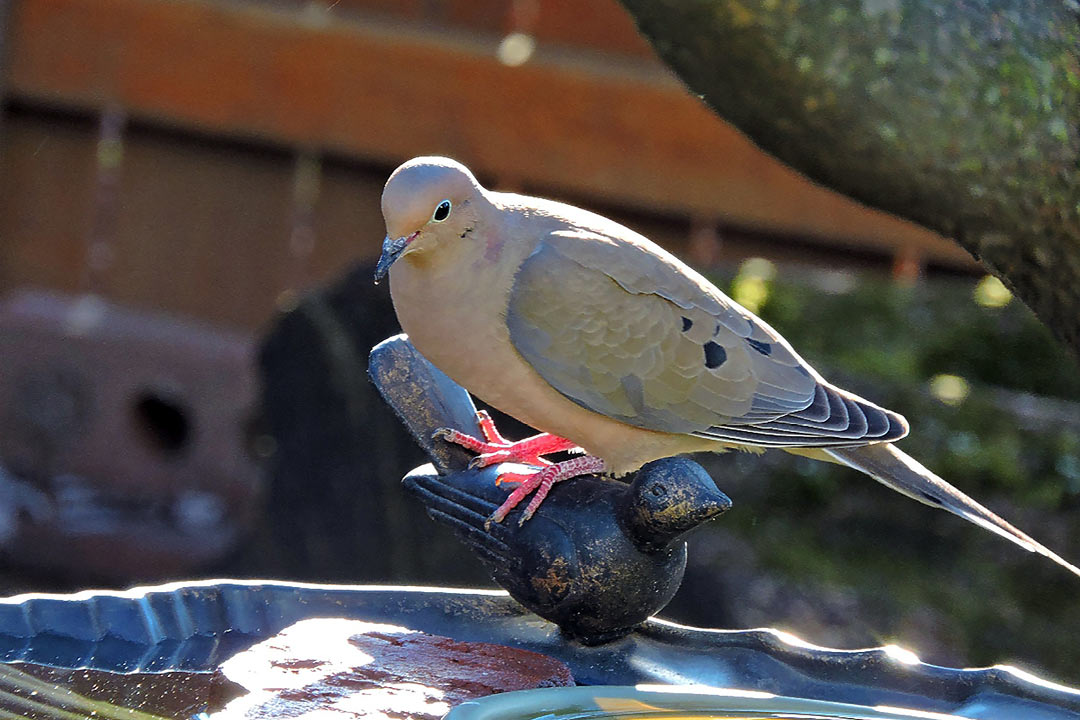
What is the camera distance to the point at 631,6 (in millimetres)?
1984

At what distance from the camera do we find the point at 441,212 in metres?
2.23

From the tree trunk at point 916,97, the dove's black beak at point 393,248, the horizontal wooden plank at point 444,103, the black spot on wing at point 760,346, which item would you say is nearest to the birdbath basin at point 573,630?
the dove's black beak at point 393,248

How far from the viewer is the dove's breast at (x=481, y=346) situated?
2.30 m

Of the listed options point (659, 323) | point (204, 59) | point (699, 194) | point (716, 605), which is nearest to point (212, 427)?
point (204, 59)

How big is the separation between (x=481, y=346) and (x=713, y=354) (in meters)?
0.49

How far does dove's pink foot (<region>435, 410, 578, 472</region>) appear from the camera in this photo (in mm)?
2285

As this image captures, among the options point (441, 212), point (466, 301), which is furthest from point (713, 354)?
point (441, 212)

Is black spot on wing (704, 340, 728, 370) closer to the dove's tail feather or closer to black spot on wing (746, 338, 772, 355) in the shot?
black spot on wing (746, 338, 772, 355)

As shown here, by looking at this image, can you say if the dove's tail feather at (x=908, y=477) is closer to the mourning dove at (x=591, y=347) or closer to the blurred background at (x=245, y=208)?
the mourning dove at (x=591, y=347)

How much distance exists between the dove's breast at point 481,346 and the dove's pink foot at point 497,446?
6 cm

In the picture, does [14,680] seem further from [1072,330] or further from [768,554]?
[768,554]

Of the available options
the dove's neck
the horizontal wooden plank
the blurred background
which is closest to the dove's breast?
the dove's neck

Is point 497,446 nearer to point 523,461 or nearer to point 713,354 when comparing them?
point 523,461

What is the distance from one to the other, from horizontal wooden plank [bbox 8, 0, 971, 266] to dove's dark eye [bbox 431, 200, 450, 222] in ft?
13.4
